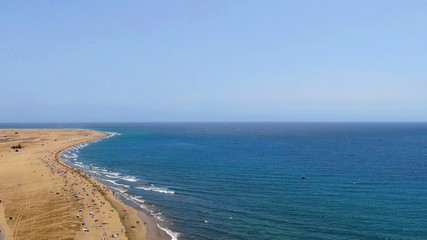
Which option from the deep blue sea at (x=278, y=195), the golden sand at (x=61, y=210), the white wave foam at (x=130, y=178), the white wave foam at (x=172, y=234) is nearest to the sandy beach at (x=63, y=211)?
the golden sand at (x=61, y=210)

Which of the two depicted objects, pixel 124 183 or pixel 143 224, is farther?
pixel 124 183

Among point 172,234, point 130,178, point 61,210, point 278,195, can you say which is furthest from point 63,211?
point 278,195

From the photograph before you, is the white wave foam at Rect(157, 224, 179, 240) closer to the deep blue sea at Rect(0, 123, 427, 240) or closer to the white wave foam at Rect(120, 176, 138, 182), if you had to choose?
the deep blue sea at Rect(0, 123, 427, 240)

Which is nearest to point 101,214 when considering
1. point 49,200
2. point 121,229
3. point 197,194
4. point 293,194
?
point 121,229

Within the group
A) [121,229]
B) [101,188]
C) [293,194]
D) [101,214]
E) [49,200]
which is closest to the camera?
[121,229]

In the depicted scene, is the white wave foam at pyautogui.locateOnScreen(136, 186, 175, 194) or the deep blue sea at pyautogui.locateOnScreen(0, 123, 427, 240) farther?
the white wave foam at pyautogui.locateOnScreen(136, 186, 175, 194)

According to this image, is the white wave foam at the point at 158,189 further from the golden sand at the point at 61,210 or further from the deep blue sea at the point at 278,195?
the golden sand at the point at 61,210

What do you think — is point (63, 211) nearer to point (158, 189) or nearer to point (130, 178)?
point (158, 189)

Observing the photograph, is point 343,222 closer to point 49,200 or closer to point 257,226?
point 257,226

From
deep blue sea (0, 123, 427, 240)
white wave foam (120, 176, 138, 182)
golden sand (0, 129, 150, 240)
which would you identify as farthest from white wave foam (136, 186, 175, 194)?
white wave foam (120, 176, 138, 182)

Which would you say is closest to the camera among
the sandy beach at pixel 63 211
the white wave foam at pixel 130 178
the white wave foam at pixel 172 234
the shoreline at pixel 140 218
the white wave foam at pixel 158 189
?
the white wave foam at pixel 172 234

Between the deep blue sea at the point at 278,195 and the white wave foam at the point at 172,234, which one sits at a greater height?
the deep blue sea at the point at 278,195
